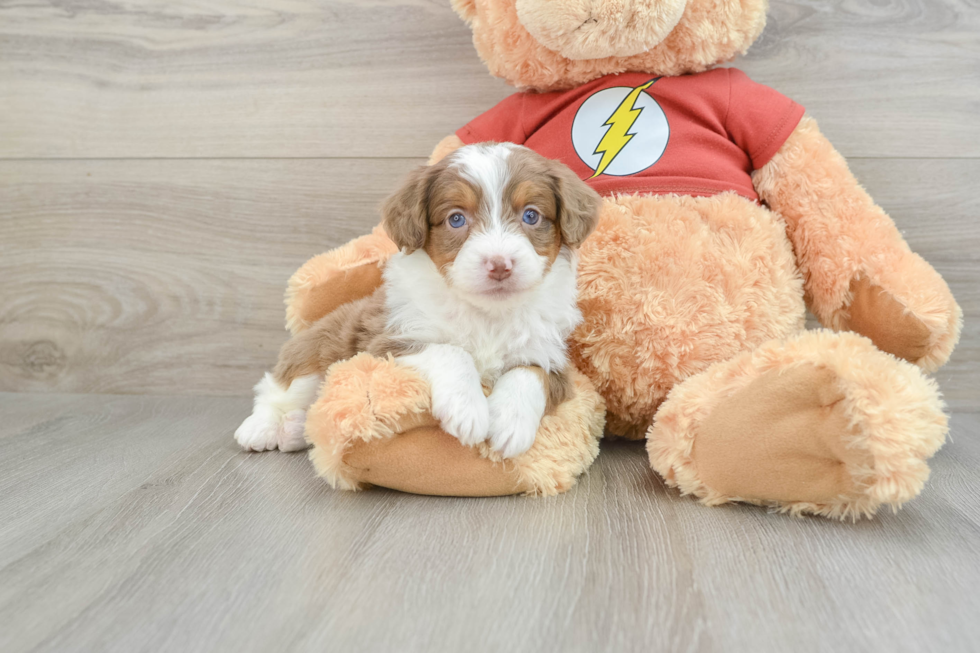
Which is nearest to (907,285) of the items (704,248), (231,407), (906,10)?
(704,248)

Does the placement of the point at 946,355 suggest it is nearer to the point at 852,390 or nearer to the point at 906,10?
the point at 852,390

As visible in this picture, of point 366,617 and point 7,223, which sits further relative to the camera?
point 7,223

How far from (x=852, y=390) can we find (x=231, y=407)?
5.74ft

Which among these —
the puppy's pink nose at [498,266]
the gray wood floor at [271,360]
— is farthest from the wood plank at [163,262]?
the puppy's pink nose at [498,266]

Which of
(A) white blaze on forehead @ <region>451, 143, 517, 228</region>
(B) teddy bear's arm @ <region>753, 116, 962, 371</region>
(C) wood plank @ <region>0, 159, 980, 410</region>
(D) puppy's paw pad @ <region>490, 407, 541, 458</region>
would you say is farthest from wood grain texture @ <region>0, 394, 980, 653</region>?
(C) wood plank @ <region>0, 159, 980, 410</region>

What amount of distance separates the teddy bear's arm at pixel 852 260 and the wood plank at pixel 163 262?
2.34ft

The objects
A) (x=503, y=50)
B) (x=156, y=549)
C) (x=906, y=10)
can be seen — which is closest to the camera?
(x=156, y=549)

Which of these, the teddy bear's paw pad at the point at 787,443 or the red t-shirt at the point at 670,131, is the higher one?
the red t-shirt at the point at 670,131

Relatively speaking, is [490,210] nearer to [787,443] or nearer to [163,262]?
[787,443]

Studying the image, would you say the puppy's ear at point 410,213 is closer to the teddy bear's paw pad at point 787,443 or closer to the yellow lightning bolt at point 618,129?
the yellow lightning bolt at point 618,129

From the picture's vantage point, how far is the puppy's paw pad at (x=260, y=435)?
1.67m

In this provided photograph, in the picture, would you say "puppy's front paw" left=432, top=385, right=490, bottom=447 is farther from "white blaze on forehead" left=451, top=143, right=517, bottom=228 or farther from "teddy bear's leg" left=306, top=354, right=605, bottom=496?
"white blaze on forehead" left=451, top=143, right=517, bottom=228

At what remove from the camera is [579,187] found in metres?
1.38

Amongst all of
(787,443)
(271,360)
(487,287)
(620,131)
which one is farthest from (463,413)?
(271,360)
